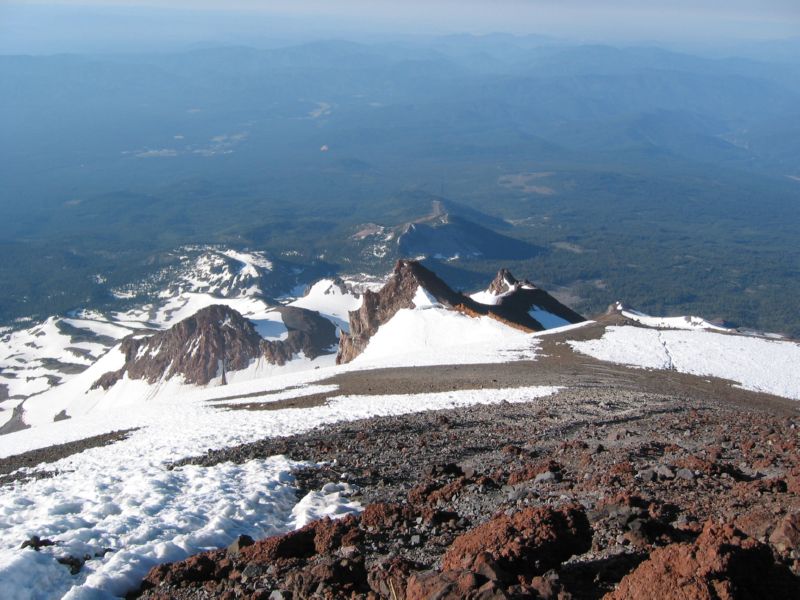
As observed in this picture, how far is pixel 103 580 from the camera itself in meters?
10.5

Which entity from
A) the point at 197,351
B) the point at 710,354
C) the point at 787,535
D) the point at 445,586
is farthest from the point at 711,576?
the point at 197,351

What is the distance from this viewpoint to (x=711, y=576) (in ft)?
23.6

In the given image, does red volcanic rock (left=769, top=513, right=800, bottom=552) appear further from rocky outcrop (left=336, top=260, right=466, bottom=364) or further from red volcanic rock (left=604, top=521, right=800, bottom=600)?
rocky outcrop (left=336, top=260, right=466, bottom=364)

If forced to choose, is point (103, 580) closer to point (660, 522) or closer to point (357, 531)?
point (357, 531)

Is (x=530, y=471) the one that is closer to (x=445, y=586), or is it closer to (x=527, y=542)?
(x=527, y=542)

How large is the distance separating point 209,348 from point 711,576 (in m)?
86.9

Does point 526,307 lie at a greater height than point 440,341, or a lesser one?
lesser

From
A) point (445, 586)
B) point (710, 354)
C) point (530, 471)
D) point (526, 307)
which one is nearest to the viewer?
point (445, 586)

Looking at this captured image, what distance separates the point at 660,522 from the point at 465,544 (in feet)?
9.24

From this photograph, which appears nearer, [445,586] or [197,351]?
[445,586]

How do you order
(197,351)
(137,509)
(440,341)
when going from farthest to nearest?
(197,351) < (440,341) < (137,509)

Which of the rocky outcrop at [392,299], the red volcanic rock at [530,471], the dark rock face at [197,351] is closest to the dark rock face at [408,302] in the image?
the rocky outcrop at [392,299]

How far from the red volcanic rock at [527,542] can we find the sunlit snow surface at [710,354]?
25.6 m

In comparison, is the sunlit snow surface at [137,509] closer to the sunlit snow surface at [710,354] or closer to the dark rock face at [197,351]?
the sunlit snow surface at [710,354]
